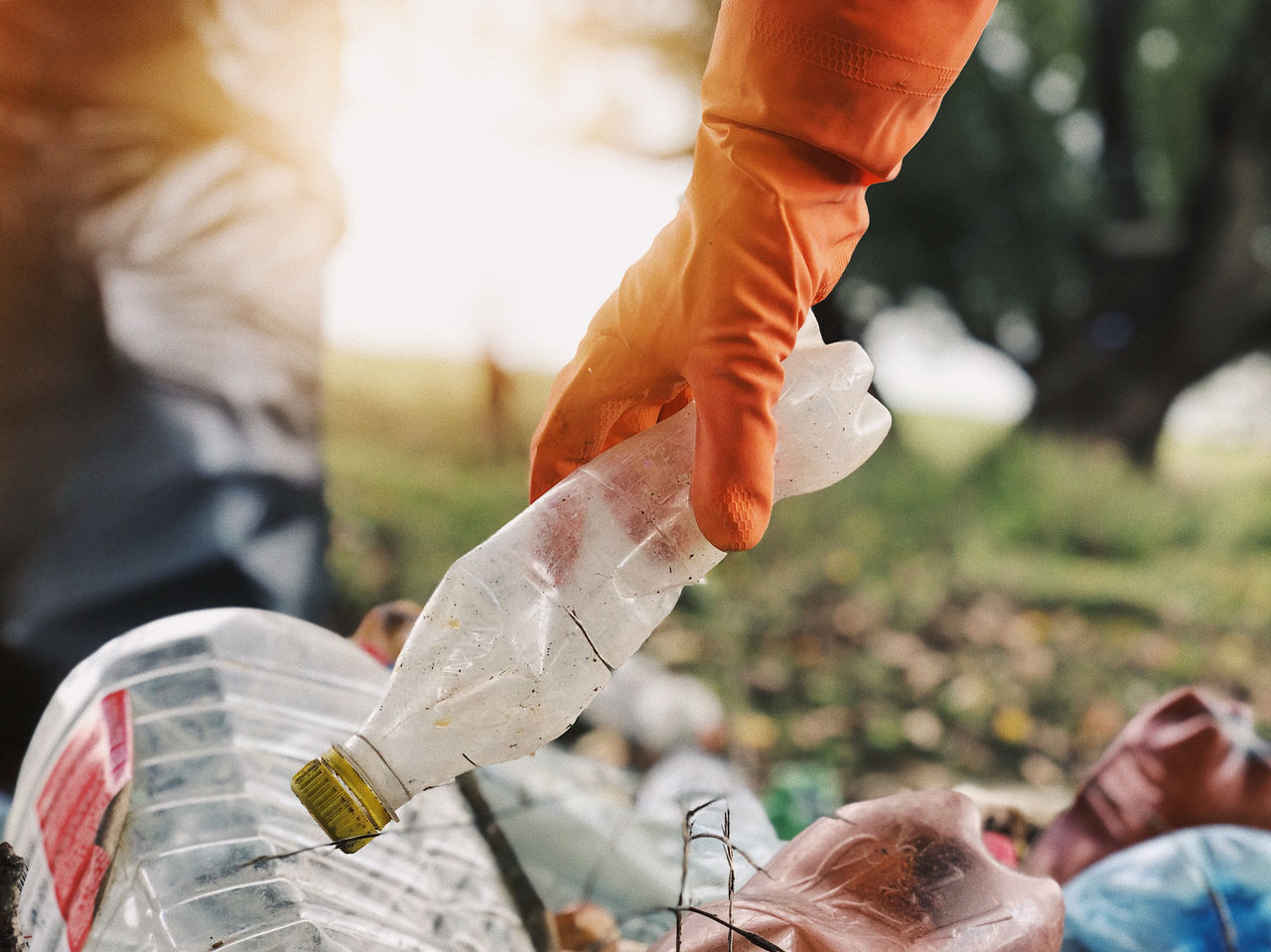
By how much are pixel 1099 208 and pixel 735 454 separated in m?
5.41

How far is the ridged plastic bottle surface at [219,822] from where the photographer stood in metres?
0.92

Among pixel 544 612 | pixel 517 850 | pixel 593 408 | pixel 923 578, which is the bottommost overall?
pixel 923 578

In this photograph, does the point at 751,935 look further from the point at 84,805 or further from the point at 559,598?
the point at 84,805

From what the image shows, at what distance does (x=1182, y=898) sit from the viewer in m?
1.19

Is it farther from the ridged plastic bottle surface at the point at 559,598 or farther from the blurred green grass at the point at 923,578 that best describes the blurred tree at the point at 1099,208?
the ridged plastic bottle surface at the point at 559,598

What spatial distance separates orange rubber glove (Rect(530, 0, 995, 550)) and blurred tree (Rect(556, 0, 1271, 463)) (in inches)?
161

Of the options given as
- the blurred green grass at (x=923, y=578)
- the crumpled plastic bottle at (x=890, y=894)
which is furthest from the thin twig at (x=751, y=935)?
the blurred green grass at (x=923, y=578)

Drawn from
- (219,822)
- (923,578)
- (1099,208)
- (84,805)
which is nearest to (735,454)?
(219,822)

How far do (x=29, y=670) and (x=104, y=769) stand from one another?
1.68 meters

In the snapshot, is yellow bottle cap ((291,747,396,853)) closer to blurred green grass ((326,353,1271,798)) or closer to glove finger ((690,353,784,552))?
glove finger ((690,353,784,552))

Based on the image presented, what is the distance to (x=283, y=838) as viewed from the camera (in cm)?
99

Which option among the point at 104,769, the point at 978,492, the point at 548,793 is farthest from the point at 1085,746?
the point at 104,769

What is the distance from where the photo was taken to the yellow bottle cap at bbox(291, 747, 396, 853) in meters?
0.79

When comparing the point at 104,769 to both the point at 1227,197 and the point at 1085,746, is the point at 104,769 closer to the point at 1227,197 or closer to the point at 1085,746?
the point at 1085,746
